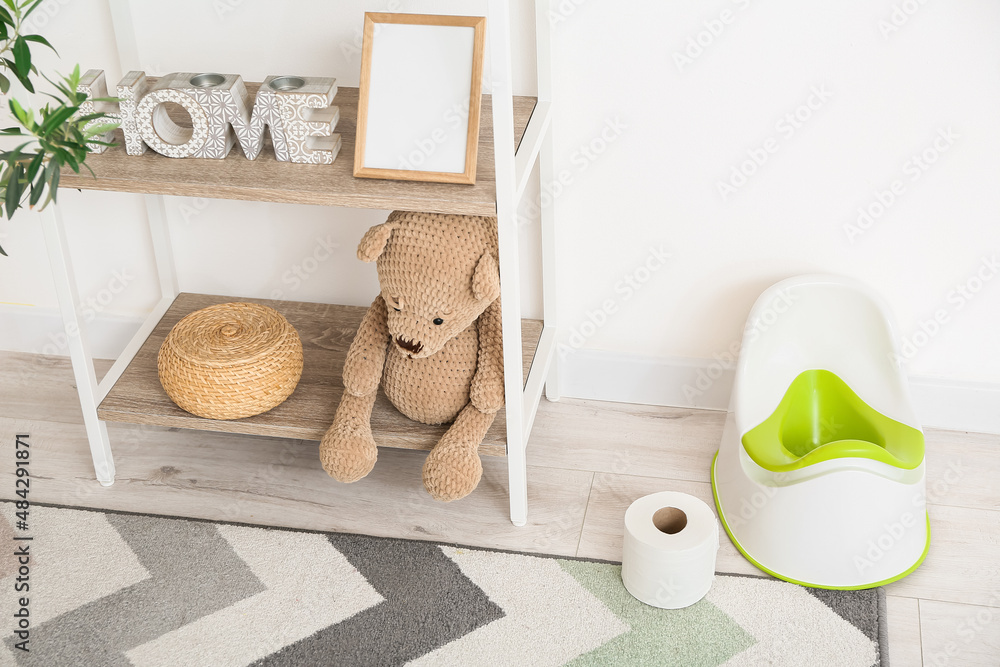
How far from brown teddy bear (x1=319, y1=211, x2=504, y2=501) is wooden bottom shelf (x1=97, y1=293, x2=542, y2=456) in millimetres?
30

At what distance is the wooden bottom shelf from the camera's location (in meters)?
1.57

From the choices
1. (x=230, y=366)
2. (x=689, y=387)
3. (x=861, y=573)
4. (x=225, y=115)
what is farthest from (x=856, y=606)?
(x=225, y=115)

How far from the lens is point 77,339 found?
5.21 ft

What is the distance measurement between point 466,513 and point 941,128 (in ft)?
3.28

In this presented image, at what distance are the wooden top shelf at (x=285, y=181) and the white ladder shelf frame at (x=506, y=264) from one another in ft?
0.15

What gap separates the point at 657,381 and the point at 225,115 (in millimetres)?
933

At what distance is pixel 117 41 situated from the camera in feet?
5.36

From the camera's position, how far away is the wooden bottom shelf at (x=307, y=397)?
5.15 feet

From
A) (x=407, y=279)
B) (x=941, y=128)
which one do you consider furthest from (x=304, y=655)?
(x=941, y=128)

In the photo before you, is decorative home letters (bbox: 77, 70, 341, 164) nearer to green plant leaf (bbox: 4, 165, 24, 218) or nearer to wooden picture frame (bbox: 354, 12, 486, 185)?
wooden picture frame (bbox: 354, 12, 486, 185)

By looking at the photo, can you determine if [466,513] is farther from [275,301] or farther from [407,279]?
[275,301]

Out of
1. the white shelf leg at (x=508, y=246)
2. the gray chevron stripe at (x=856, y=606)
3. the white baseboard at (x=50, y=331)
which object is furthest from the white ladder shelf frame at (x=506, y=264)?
the gray chevron stripe at (x=856, y=606)

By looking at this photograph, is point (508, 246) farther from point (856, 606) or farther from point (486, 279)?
point (856, 606)

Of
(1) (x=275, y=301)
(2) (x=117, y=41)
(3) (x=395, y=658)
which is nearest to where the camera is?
(3) (x=395, y=658)
